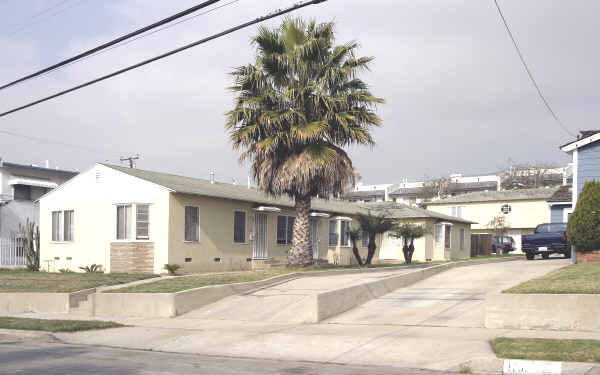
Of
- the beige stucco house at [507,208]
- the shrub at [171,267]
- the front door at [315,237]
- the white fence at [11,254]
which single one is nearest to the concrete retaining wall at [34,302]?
the shrub at [171,267]

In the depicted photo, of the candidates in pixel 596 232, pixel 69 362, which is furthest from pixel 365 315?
pixel 596 232

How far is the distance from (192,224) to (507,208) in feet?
121

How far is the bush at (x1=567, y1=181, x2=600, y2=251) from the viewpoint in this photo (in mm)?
19750

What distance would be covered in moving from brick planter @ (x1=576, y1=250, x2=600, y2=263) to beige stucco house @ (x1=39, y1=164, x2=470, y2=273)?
1254 cm

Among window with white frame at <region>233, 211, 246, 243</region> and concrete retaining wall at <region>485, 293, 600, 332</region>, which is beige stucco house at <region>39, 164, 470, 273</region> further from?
concrete retaining wall at <region>485, 293, 600, 332</region>

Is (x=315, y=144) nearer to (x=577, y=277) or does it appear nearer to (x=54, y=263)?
(x=577, y=277)

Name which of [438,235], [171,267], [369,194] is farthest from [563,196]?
[369,194]

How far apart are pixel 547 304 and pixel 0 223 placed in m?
28.6

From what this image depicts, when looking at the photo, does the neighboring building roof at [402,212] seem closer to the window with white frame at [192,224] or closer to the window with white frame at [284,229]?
the window with white frame at [284,229]

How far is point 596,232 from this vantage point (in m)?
19.8

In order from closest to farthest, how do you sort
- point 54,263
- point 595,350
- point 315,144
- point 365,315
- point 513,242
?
point 595,350
point 365,315
point 315,144
point 54,263
point 513,242

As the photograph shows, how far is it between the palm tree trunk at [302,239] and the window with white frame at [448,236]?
16274 millimetres

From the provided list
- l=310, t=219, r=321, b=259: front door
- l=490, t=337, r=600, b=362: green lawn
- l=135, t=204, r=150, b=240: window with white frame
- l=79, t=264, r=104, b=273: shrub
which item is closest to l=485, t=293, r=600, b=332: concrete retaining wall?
l=490, t=337, r=600, b=362: green lawn

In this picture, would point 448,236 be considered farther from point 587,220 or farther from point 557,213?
point 587,220
